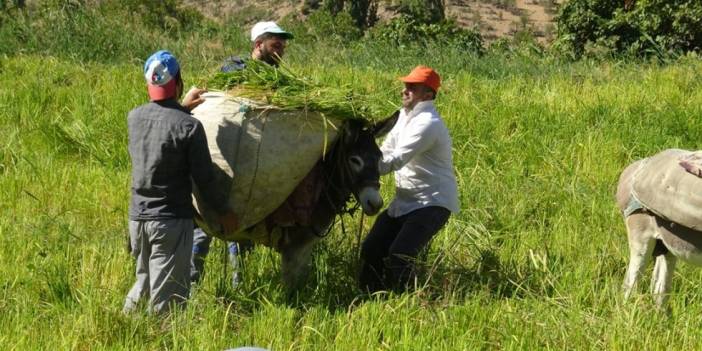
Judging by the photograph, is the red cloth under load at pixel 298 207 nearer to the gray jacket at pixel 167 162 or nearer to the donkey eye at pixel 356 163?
the donkey eye at pixel 356 163

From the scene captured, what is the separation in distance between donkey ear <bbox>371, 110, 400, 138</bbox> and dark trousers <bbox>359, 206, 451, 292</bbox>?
61cm

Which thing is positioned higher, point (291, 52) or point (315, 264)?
point (315, 264)

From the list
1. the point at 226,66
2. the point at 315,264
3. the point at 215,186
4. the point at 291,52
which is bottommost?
the point at 291,52

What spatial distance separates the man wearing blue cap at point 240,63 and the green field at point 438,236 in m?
0.10

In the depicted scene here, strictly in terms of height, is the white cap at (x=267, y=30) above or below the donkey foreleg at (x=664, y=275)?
above

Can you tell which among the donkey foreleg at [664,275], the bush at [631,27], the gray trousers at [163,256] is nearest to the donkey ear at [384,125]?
the gray trousers at [163,256]

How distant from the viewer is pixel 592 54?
15.7m

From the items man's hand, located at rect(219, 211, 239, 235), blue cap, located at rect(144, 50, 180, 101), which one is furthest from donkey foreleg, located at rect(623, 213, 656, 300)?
blue cap, located at rect(144, 50, 180, 101)

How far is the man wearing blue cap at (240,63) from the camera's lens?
5.11 metres

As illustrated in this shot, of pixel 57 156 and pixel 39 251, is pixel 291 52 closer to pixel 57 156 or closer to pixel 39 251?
pixel 57 156

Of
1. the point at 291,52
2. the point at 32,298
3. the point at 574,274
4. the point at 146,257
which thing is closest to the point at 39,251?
the point at 32,298

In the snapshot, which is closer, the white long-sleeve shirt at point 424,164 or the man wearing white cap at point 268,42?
the white long-sleeve shirt at point 424,164

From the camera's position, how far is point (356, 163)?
15.3 ft

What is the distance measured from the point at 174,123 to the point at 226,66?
103 cm
